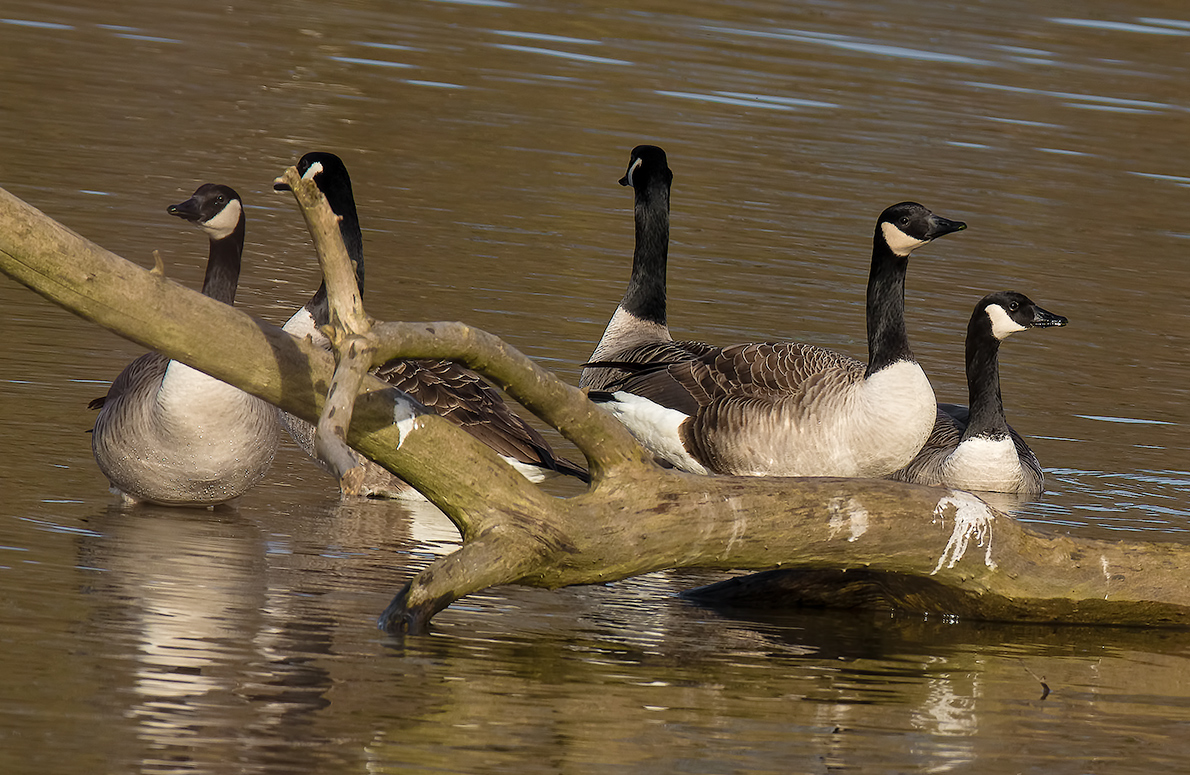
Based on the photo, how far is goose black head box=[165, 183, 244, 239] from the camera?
426 inches

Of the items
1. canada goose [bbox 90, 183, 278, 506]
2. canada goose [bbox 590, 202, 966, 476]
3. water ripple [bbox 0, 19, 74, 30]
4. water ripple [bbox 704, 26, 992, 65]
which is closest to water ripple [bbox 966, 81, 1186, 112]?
water ripple [bbox 704, 26, 992, 65]

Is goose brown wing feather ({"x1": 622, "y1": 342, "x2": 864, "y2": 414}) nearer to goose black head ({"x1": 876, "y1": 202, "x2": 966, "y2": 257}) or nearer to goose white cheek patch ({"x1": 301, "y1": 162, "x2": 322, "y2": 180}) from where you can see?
goose black head ({"x1": 876, "y1": 202, "x2": 966, "y2": 257})

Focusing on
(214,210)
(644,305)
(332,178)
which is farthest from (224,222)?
(644,305)

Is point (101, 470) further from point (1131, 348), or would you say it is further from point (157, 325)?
point (1131, 348)

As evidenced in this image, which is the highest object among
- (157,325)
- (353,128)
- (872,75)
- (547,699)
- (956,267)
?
(872,75)

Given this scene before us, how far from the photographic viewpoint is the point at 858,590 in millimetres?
9375

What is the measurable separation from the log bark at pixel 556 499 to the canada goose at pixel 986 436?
284cm

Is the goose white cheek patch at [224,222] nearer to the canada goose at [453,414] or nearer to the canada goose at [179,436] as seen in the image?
the canada goose at [453,414]

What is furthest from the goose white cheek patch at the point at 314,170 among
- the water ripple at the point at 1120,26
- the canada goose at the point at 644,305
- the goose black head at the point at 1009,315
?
the water ripple at the point at 1120,26

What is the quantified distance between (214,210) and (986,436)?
214 inches

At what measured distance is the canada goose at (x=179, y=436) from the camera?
9.52 metres

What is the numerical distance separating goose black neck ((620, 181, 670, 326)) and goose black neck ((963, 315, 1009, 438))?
2.43m

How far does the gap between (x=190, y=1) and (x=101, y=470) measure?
23188mm

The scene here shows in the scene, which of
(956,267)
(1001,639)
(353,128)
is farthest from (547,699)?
(353,128)
